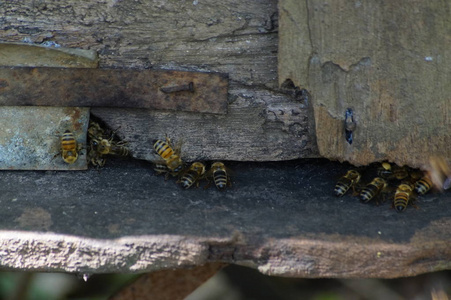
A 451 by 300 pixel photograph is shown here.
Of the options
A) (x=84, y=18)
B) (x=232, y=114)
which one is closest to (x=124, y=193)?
(x=232, y=114)

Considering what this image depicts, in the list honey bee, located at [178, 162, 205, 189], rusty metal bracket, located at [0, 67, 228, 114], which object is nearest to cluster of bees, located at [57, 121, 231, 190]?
honey bee, located at [178, 162, 205, 189]

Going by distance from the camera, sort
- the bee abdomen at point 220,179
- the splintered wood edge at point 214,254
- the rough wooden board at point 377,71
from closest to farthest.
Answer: the splintered wood edge at point 214,254, the rough wooden board at point 377,71, the bee abdomen at point 220,179

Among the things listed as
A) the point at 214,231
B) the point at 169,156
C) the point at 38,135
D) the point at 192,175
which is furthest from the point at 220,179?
the point at 38,135

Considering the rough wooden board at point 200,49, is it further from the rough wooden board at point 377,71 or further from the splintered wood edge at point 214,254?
the splintered wood edge at point 214,254

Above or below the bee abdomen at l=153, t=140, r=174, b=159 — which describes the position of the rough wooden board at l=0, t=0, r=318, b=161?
above

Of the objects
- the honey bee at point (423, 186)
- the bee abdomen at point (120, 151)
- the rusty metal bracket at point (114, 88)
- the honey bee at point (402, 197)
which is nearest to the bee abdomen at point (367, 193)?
the honey bee at point (402, 197)

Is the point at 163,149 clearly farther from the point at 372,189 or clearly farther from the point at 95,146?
the point at 372,189

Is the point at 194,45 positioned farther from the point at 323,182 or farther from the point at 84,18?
the point at 323,182

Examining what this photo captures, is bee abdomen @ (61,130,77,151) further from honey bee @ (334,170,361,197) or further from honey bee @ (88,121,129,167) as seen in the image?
honey bee @ (334,170,361,197)
